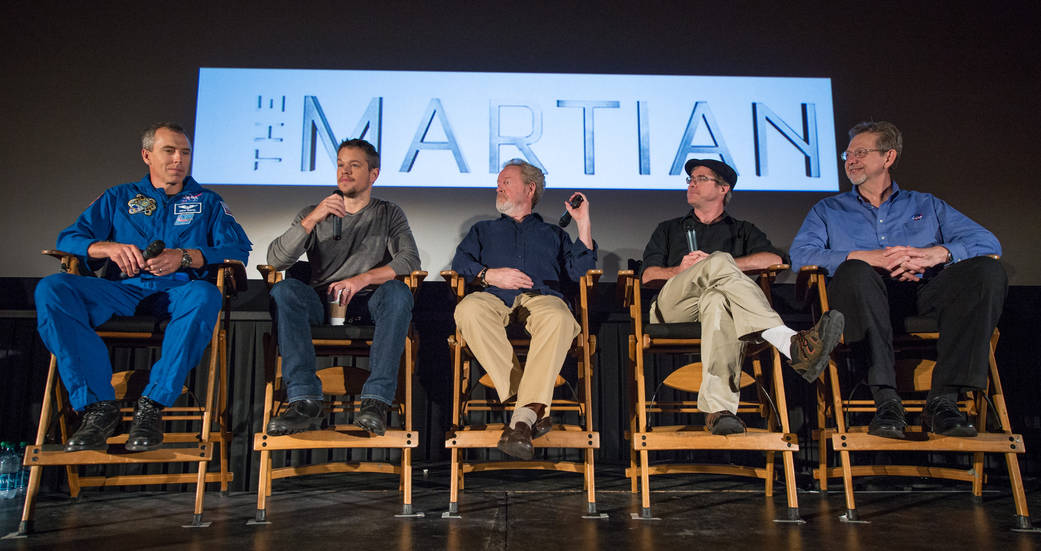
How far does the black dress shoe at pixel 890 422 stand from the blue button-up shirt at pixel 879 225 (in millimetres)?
698

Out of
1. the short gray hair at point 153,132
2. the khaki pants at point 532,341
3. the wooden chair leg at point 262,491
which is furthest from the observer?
the short gray hair at point 153,132

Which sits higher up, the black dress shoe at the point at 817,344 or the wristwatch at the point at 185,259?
the wristwatch at the point at 185,259

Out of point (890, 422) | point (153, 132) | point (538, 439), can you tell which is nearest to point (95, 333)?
point (153, 132)

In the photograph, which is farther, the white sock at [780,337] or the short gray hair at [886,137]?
the short gray hair at [886,137]

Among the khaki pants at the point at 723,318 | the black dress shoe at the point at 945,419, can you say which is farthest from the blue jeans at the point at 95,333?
the black dress shoe at the point at 945,419

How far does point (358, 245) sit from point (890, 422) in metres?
2.10

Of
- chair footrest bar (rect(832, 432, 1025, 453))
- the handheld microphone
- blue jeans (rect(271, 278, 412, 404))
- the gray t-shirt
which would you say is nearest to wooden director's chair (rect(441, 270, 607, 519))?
blue jeans (rect(271, 278, 412, 404))

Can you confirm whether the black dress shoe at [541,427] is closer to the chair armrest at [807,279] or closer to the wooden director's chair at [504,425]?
the wooden director's chair at [504,425]

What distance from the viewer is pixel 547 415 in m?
2.45

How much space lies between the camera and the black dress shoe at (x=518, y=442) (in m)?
2.26

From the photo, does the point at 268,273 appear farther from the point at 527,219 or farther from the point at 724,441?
the point at 724,441

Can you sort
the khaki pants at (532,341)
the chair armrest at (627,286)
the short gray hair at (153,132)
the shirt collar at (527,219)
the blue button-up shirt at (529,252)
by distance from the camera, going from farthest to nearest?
1. the shirt collar at (527,219)
2. the blue button-up shirt at (529,252)
3. the short gray hair at (153,132)
4. the chair armrest at (627,286)
5. the khaki pants at (532,341)

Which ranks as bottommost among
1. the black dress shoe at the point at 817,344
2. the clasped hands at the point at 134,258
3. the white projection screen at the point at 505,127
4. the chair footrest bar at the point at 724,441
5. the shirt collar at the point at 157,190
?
the chair footrest bar at the point at 724,441

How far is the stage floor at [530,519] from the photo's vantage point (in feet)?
6.30
